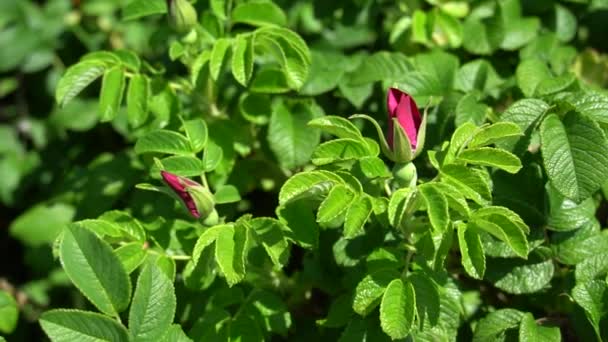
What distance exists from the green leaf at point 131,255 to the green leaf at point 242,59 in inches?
16.8

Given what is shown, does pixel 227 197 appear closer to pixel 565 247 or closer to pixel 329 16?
pixel 565 247

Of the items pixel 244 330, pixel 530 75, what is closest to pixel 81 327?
pixel 244 330

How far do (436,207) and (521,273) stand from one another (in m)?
0.43

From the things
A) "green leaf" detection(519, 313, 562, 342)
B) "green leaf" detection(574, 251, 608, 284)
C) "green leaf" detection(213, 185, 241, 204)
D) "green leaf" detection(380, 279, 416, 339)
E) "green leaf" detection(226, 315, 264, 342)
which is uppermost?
"green leaf" detection(380, 279, 416, 339)

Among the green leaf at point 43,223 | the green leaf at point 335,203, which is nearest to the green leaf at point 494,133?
the green leaf at point 335,203

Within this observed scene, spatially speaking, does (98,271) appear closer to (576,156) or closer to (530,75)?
(576,156)

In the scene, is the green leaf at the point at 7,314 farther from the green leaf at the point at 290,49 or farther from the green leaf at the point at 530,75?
the green leaf at the point at 530,75

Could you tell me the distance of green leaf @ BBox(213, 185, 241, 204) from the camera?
6.00ft

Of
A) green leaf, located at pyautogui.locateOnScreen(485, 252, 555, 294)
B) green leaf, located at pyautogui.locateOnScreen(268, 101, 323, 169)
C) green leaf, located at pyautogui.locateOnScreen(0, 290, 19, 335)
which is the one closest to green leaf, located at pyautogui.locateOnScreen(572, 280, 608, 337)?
green leaf, located at pyautogui.locateOnScreen(485, 252, 555, 294)

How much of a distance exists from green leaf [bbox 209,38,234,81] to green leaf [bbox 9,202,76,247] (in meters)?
0.88

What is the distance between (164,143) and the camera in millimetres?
1822

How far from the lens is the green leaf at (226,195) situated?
1830 mm

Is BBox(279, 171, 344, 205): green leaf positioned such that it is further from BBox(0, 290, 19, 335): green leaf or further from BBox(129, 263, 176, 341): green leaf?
BBox(0, 290, 19, 335): green leaf

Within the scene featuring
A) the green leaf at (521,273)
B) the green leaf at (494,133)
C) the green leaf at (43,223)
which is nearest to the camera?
the green leaf at (494,133)
